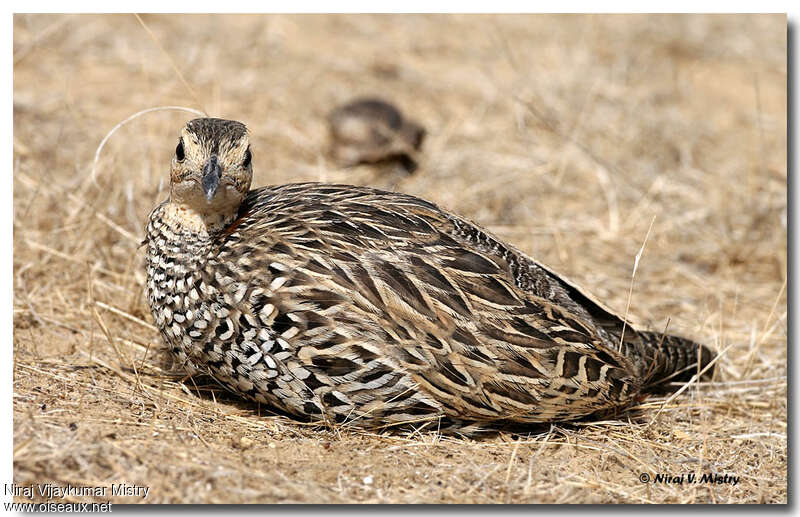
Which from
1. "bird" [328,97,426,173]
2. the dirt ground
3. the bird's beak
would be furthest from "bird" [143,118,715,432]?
"bird" [328,97,426,173]

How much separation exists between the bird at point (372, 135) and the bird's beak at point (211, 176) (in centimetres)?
359

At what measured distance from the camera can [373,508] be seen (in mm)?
3789

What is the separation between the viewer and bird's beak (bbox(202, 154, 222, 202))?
4129 millimetres

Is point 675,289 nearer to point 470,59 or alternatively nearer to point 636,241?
point 636,241

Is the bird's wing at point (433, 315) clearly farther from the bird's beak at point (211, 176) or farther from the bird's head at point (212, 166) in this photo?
the bird's beak at point (211, 176)

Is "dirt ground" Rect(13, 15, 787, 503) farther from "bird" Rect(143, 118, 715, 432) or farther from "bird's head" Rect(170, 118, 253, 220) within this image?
"bird's head" Rect(170, 118, 253, 220)

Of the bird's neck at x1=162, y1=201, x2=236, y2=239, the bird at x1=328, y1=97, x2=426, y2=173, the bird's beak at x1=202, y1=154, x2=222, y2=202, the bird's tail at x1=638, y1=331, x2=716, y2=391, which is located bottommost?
the bird's tail at x1=638, y1=331, x2=716, y2=391

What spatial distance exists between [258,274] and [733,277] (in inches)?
163

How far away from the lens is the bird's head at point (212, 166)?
4.23m

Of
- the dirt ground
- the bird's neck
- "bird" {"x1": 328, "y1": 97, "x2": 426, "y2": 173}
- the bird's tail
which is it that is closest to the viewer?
the dirt ground

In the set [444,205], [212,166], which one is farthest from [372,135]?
[212,166]

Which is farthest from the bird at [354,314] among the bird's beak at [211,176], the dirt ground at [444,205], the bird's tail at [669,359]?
the bird's tail at [669,359]

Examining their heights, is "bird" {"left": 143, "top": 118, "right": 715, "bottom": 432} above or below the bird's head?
below

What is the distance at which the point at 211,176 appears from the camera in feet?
13.7
